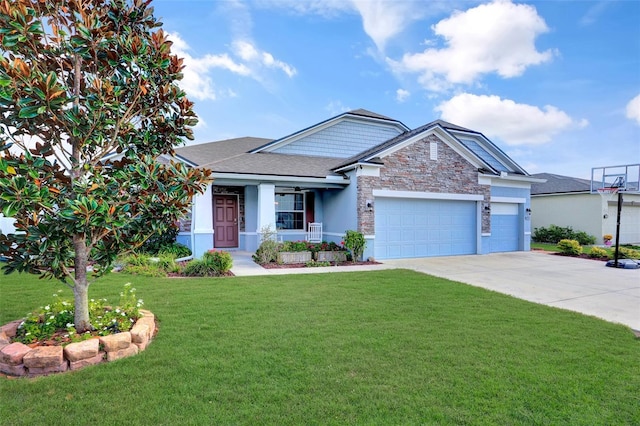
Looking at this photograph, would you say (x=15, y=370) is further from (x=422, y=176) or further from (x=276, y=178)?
(x=422, y=176)

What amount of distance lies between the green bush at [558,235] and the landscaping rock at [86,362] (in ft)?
78.1

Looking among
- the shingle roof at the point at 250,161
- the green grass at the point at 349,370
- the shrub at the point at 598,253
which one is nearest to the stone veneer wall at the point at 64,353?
the green grass at the point at 349,370

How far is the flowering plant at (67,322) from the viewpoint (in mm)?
3827

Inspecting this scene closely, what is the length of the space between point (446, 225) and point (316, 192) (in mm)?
5899

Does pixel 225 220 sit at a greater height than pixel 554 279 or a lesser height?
greater

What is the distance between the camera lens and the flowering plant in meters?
3.83

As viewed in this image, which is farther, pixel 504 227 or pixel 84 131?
pixel 504 227

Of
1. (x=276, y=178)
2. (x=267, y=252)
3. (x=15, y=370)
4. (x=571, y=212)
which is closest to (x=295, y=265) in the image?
(x=267, y=252)

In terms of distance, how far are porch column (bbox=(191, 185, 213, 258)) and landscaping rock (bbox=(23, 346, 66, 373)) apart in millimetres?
7804

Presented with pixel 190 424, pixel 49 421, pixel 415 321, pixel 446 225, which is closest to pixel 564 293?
pixel 415 321

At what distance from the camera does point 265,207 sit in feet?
39.1

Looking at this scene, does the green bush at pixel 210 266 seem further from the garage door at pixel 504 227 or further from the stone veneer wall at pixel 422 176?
the garage door at pixel 504 227

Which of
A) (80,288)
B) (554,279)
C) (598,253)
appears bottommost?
(554,279)

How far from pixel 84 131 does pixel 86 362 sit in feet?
8.67
